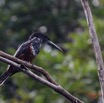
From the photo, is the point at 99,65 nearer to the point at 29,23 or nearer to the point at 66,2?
the point at 29,23

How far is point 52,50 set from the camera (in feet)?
18.8

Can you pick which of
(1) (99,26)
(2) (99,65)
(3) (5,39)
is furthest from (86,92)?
(2) (99,65)

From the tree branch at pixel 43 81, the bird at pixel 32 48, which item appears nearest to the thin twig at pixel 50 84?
the tree branch at pixel 43 81

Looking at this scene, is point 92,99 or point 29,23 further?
point 29,23

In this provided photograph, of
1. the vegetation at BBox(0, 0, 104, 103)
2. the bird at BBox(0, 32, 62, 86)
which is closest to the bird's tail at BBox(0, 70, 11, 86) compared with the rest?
the bird at BBox(0, 32, 62, 86)

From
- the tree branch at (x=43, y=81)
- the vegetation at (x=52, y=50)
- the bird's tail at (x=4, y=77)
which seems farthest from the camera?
the vegetation at (x=52, y=50)

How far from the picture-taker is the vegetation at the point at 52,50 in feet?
14.8

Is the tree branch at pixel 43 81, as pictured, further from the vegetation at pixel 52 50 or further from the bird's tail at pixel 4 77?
the vegetation at pixel 52 50

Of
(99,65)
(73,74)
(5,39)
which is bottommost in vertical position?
(5,39)

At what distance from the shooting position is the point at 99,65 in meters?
1.81

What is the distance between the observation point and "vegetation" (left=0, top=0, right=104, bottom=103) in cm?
451

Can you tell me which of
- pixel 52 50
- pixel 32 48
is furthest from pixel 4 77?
pixel 52 50

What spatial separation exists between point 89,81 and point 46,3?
6.61 feet

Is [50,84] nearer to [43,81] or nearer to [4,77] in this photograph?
[43,81]
